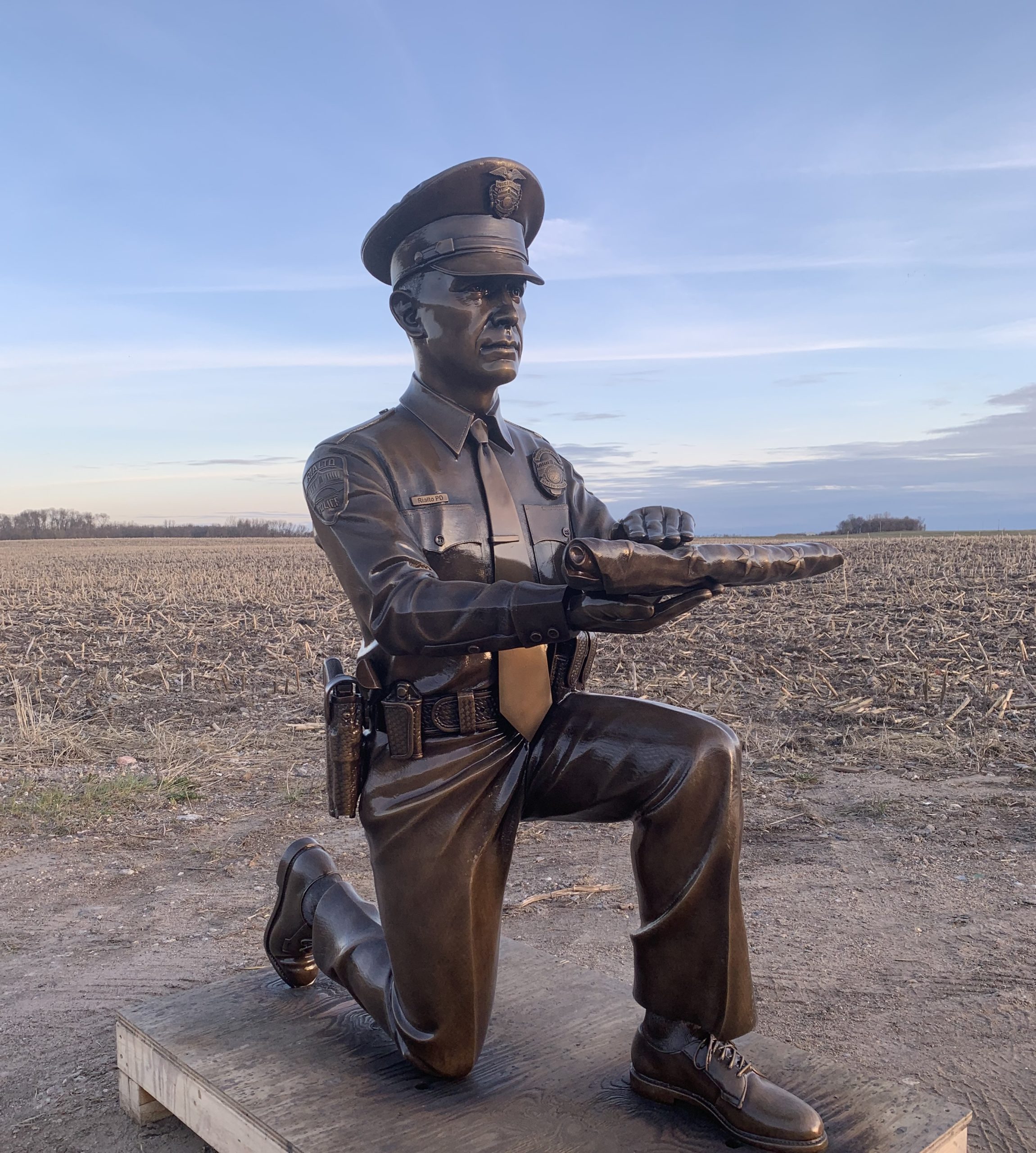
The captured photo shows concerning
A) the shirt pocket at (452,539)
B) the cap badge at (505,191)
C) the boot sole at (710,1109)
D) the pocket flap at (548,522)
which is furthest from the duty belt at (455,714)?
the cap badge at (505,191)

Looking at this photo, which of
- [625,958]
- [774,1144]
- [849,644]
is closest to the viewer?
[774,1144]

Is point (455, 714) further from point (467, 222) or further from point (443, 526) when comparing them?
point (467, 222)

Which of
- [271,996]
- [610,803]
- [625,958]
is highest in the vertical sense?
[610,803]

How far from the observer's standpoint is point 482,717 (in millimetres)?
2971

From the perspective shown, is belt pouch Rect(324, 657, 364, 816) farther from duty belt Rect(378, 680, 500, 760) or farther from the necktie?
the necktie

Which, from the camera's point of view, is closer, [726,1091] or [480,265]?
[726,1091]

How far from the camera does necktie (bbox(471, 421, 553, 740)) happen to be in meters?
2.98

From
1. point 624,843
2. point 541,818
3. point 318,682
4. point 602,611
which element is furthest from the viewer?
point 318,682

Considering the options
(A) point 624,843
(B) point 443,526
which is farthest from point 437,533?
(A) point 624,843

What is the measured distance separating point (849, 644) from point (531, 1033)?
Answer: 942 centimetres

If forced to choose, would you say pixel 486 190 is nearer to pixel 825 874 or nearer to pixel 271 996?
pixel 271 996

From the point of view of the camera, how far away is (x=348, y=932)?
134 inches

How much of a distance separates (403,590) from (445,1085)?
1.52 m

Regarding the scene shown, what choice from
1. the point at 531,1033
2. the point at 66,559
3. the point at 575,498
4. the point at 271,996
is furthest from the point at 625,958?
the point at 66,559
